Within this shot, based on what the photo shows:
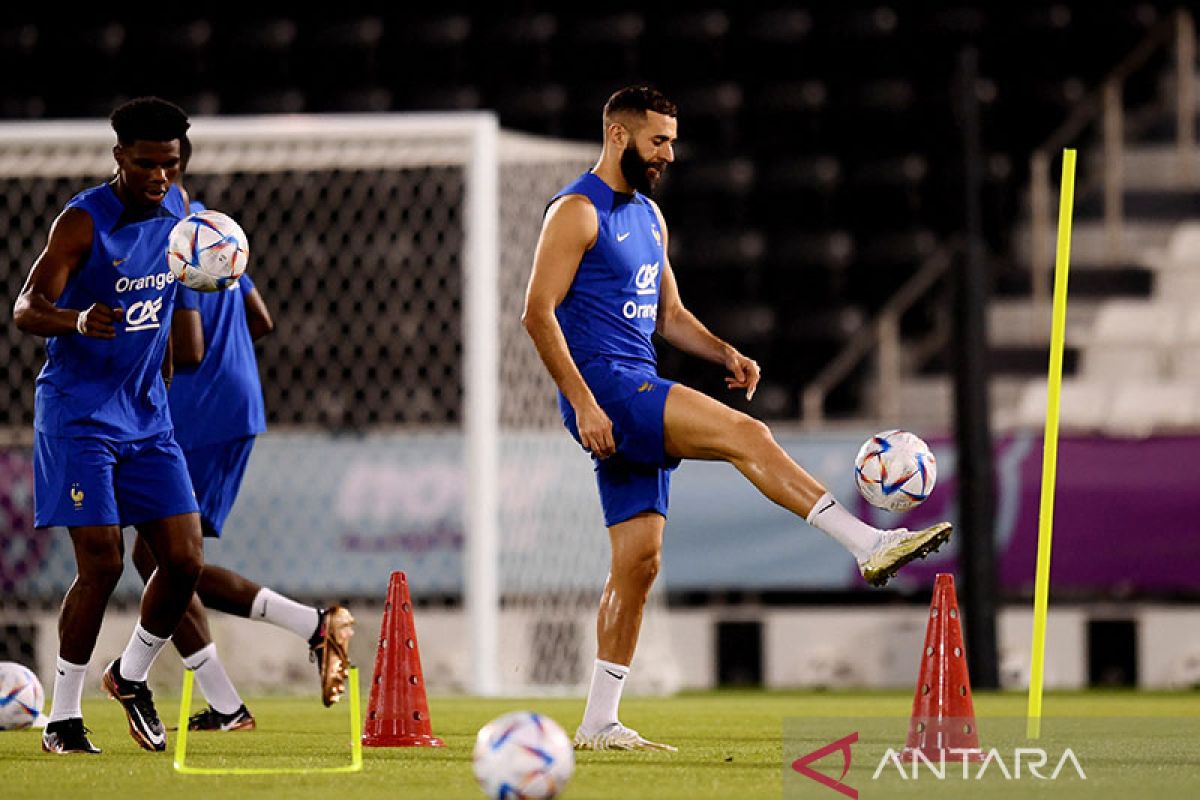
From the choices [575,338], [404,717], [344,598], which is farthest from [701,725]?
[344,598]

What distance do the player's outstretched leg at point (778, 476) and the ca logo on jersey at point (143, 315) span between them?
4.78ft

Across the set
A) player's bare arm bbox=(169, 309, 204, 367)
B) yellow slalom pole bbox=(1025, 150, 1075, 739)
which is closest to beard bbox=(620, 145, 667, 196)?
yellow slalom pole bbox=(1025, 150, 1075, 739)

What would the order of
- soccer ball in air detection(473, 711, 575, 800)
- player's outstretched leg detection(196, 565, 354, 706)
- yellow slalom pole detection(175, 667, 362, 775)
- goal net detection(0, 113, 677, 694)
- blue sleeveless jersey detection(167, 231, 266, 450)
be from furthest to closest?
goal net detection(0, 113, 677, 694) → blue sleeveless jersey detection(167, 231, 266, 450) → player's outstretched leg detection(196, 565, 354, 706) → yellow slalom pole detection(175, 667, 362, 775) → soccer ball in air detection(473, 711, 575, 800)

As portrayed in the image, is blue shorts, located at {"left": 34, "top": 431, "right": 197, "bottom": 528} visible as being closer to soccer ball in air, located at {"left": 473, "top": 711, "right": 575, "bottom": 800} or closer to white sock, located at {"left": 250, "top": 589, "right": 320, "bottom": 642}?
white sock, located at {"left": 250, "top": 589, "right": 320, "bottom": 642}

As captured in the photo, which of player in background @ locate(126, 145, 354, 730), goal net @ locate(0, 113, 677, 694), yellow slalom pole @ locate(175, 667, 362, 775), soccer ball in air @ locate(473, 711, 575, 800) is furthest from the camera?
goal net @ locate(0, 113, 677, 694)

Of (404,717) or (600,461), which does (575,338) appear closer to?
(600,461)

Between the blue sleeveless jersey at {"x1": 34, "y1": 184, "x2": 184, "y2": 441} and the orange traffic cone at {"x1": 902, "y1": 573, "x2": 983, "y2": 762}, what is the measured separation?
2210 mm

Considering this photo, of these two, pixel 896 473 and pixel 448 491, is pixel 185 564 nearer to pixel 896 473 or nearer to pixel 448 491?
pixel 896 473

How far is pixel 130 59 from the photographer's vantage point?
14.6m

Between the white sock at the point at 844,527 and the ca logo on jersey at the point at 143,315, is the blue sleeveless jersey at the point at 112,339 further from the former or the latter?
the white sock at the point at 844,527

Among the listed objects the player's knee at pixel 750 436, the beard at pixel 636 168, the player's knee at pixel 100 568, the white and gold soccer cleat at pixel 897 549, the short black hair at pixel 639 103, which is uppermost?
the short black hair at pixel 639 103

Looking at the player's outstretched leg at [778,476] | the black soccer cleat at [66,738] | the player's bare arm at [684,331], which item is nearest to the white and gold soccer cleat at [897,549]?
the player's outstretched leg at [778,476]

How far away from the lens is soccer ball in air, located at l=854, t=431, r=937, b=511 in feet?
17.3

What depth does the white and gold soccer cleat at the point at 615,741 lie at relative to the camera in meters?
5.55
